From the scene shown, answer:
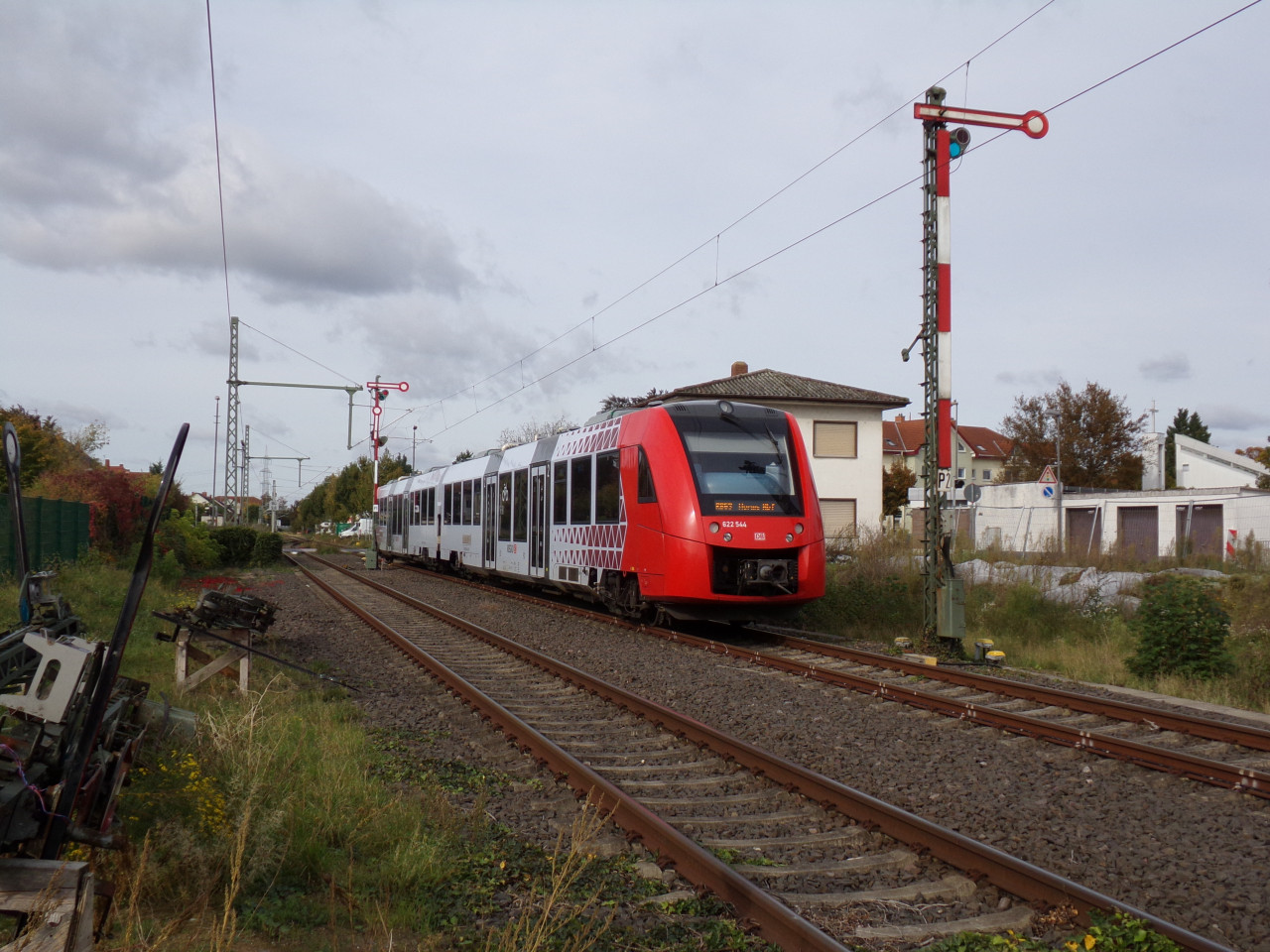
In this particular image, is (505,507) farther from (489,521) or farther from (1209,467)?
(1209,467)

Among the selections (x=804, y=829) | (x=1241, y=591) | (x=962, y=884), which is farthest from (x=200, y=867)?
(x=1241, y=591)

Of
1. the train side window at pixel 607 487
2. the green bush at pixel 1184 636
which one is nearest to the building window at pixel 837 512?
the train side window at pixel 607 487

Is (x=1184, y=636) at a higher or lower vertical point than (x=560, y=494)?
lower

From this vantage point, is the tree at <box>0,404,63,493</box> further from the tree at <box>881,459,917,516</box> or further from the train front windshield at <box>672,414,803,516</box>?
the tree at <box>881,459,917,516</box>

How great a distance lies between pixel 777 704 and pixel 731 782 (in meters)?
2.49

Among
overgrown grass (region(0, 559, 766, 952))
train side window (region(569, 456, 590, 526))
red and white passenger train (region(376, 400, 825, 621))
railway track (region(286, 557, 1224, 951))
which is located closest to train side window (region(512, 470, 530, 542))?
red and white passenger train (region(376, 400, 825, 621))

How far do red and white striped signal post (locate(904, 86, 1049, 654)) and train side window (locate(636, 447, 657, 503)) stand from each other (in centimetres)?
343

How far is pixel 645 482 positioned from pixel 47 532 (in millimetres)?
12271

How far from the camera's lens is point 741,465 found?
12266 mm

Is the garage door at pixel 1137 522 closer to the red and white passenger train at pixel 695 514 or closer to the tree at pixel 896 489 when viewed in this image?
the red and white passenger train at pixel 695 514

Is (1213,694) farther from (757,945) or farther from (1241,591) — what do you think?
(757,945)

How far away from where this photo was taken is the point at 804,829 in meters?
4.99

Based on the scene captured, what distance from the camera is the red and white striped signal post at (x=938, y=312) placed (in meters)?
11.5

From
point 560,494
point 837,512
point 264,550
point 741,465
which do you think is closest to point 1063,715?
point 741,465
